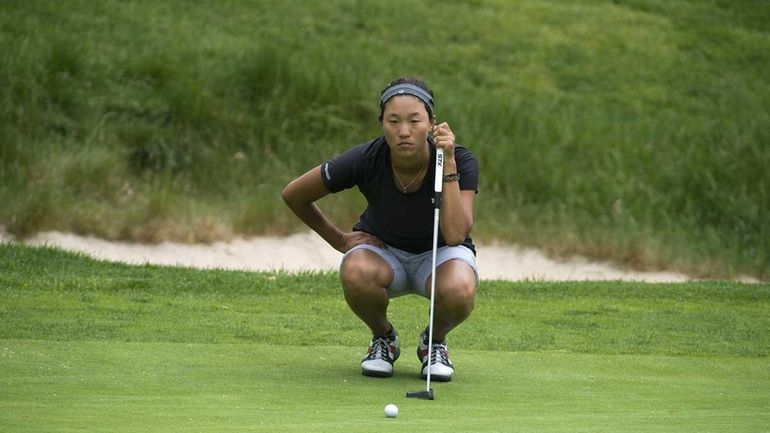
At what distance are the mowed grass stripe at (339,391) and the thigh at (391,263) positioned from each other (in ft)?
1.63

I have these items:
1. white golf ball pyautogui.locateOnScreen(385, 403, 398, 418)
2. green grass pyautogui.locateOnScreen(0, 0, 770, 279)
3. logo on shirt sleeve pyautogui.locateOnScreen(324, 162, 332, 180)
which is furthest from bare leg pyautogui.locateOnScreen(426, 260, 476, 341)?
green grass pyautogui.locateOnScreen(0, 0, 770, 279)

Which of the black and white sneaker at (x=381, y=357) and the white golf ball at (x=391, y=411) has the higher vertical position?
the black and white sneaker at (x=381, y=357)

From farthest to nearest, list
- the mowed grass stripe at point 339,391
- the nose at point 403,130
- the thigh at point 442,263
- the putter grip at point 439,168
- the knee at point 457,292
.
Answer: the thigh at point 442,263
the knee at point 457,292
the nose at point 403,130
the putter grip at point 439,168
the mowed grass stripe at point 339,391

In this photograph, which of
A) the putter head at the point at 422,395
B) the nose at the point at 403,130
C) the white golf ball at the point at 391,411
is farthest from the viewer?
the nose at the point at 403,130

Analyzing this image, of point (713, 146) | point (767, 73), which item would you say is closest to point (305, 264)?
point (713, 146)

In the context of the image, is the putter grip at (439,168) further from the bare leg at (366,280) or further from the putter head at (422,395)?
the putter head at (422,395)

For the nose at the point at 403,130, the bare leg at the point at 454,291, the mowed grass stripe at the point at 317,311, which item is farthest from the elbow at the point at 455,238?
the mowed grass stripe at the point at 317,311

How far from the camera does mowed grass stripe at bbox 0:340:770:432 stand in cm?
597

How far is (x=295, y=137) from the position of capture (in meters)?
20.2

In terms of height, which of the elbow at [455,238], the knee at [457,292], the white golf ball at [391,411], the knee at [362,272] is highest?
the elbow at [455,238]

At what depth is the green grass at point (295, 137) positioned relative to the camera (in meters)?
18.5

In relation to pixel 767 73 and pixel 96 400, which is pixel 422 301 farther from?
pixel 767 73

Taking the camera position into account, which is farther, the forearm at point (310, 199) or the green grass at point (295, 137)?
the green grass at point (295, 137)

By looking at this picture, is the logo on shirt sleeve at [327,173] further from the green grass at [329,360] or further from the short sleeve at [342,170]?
the green grass at [329,360]
